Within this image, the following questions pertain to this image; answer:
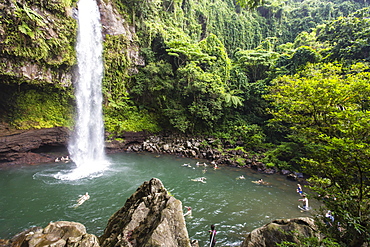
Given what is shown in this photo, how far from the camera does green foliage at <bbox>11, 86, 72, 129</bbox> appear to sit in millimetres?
Result: 14326

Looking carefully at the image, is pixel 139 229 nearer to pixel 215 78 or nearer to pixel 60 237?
pixel 60 237

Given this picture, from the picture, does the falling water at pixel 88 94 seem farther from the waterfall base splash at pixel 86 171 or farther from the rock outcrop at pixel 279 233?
the rock outcrop at pixel 279 233

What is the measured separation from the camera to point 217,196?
9820 mm

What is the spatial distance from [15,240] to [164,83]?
653 inches

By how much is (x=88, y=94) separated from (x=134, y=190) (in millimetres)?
11167

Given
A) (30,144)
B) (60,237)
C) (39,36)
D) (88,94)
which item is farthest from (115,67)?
(60,237)

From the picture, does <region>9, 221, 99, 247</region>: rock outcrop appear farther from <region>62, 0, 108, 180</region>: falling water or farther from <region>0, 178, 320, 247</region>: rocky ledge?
<region>62, 0, 108, 180</region>: falling water

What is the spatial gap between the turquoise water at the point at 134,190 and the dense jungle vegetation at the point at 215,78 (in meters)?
2.88

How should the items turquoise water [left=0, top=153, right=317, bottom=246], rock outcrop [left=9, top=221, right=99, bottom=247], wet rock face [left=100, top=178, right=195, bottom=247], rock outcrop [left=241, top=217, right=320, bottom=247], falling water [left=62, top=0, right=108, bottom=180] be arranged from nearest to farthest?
wet rock face [left=100, top=178, right=195, bottom=247] < rock outcrop [left=9, top=221, right=99, bottom=247] < rock outcrop [left=241, top=217, right=320, bottom=247] < turquoise water [left=0, top=153, right=317, bottom=246] < falling water [left=62, top=0, right=108, bottom=180]

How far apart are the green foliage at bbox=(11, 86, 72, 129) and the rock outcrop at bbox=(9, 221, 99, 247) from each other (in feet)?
39.5

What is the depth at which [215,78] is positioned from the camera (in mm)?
20125

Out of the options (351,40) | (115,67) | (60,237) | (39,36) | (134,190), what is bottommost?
(134,190)

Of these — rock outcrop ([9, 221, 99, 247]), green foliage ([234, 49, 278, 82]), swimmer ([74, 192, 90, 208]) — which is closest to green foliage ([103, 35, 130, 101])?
swimmer ([74, 192, 90, 208])

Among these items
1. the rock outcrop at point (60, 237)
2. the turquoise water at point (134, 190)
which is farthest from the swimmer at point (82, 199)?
the rock outcrop at point (60, 237)
